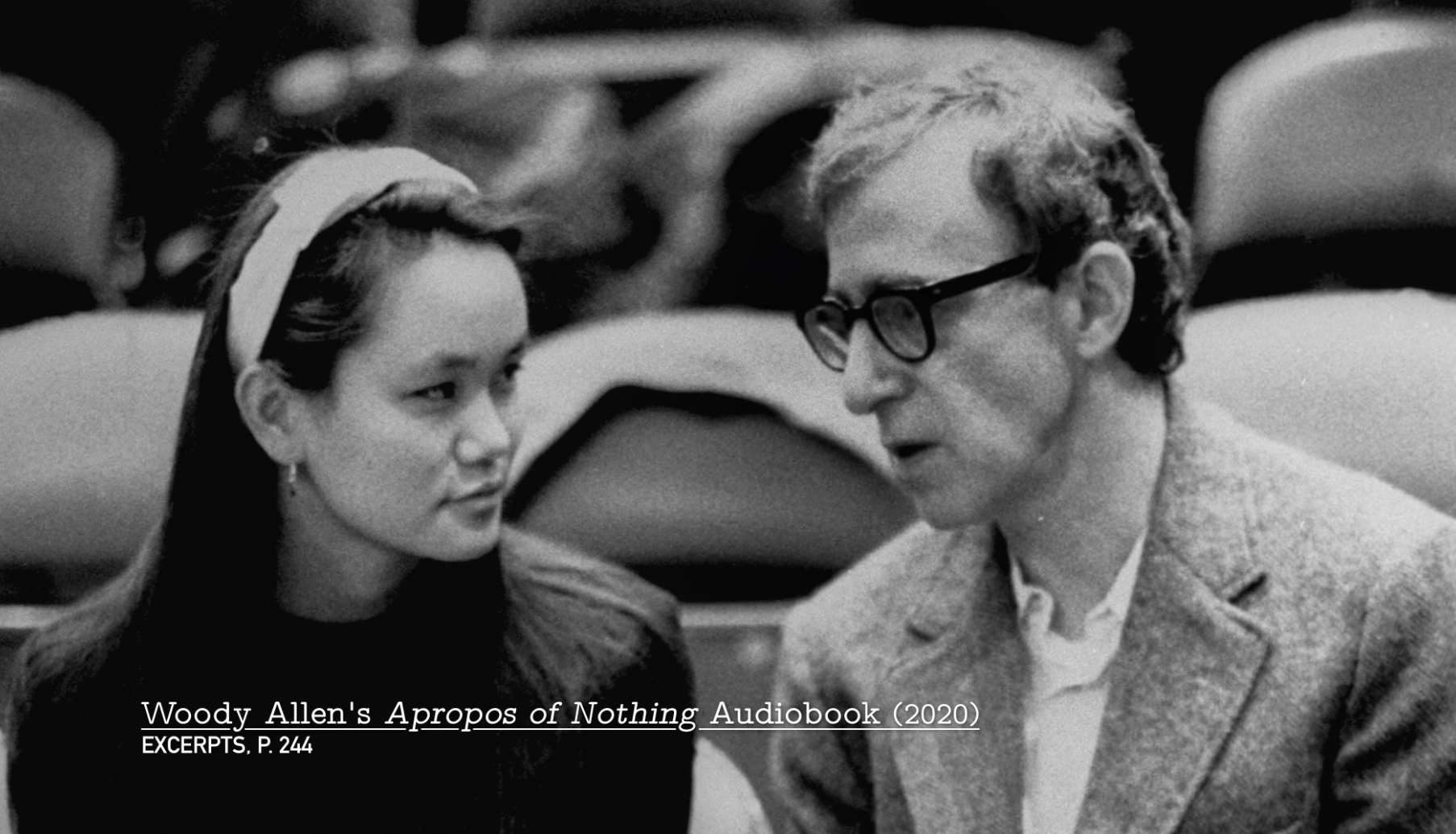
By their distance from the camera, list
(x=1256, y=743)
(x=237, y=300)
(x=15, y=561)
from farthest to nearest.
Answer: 1. (x=15, y=561)
2. (x=237, y=300)
3. (x=1256, y=743)

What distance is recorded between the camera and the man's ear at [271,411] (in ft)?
4.40

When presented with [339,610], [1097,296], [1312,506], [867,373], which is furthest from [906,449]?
[339,610]

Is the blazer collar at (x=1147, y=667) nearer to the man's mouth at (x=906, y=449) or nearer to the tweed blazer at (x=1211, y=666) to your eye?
the tweed blazer at (x=1211, y=666)

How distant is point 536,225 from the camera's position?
4.70 ft

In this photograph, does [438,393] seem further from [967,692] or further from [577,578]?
[967,692]

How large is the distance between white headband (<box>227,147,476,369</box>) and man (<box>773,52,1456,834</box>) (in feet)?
1.21

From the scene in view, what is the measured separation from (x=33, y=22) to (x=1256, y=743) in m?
1.27

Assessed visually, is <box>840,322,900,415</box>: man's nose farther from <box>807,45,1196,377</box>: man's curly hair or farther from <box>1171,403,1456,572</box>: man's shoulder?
<box>1171,403,1456,572</box>: man's shoulder

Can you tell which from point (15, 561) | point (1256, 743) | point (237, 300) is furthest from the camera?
point (15, 561)

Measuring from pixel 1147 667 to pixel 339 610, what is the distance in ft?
2.22

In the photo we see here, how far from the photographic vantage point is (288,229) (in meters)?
1.34

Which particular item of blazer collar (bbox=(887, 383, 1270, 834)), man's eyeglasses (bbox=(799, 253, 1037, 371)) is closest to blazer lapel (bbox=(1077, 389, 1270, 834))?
blazer collar (bbox=(887, 383, 1270, 834))

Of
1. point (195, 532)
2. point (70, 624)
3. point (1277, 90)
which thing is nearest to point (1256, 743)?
point (1277, 90)

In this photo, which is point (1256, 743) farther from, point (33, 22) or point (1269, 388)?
point (33, 22)
